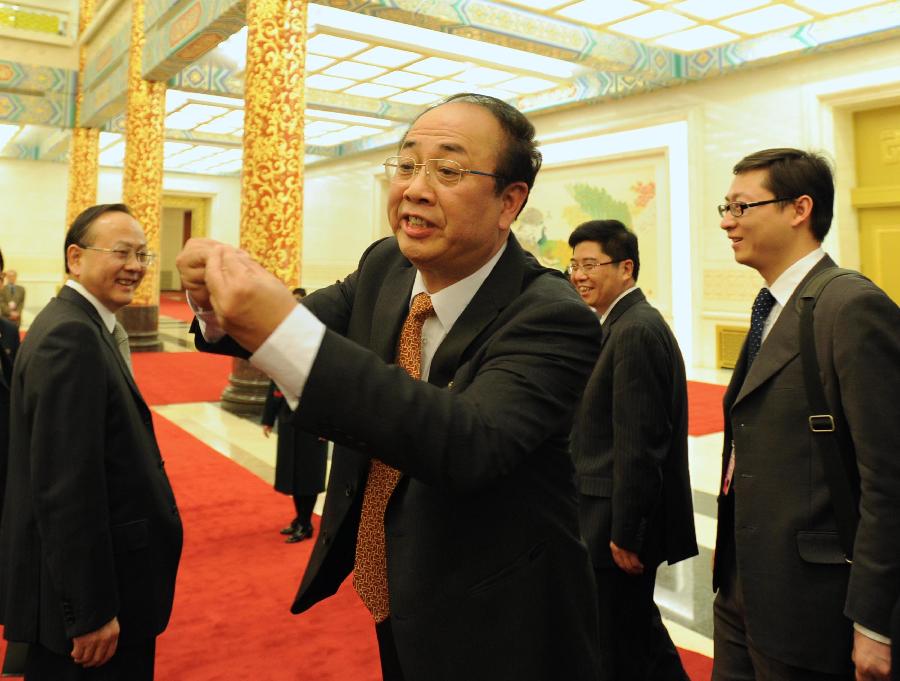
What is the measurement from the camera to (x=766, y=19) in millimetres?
9898

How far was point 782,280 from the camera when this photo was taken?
6.59 feet

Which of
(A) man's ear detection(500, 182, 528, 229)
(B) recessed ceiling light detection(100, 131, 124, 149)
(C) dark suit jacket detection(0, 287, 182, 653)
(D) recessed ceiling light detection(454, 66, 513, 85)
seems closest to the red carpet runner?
Result: (C) dark suit jacket detection(0, 287, 182, 653)

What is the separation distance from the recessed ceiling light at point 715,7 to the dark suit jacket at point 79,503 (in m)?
9.58

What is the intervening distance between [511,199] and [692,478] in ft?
15.7

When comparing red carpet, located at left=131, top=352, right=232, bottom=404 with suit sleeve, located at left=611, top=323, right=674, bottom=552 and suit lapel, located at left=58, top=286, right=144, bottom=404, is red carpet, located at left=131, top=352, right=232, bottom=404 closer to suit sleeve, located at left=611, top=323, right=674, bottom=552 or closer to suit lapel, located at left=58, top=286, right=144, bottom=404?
suit lapel, located at left=58, top=286, right=144, bottom=404

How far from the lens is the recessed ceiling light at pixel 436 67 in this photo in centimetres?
1224

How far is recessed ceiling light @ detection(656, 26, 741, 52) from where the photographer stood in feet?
34.3

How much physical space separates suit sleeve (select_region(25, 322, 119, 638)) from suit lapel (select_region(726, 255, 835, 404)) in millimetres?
1662

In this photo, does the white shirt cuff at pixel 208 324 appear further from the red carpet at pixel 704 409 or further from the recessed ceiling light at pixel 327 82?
the recessed ceiling light at pixel 327 82

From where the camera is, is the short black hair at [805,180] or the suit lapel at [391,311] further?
the short black hair at [805,180]

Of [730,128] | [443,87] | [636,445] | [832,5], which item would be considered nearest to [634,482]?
[636,445]

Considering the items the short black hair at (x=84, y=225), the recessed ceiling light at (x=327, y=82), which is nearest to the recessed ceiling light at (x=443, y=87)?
the recessed ceiling light at (x=327, y=82)

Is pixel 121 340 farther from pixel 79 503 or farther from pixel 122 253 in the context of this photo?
pixel 79 503

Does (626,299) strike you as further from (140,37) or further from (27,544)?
(140,37)
